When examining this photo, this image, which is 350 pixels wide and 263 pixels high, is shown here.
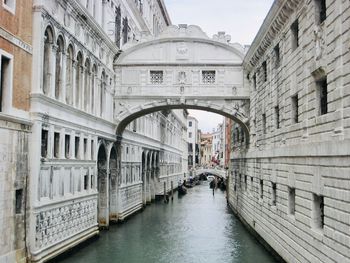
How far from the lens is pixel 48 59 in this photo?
12.0 metres

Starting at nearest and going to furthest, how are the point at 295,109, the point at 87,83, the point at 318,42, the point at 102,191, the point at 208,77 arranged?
the point at 318,42
the point at 295,109
the point at 87,83
the point at 102,191
the point at 208,77

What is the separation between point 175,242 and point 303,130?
7492mm

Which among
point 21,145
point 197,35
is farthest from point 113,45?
point 21,145

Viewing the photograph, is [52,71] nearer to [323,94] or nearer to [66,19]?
[66,19]

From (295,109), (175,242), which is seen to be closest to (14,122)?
(295,109)

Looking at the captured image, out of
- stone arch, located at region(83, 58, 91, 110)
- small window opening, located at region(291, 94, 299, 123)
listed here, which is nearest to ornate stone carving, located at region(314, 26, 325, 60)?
small window opening, located at region(291, 94, 299, 123)

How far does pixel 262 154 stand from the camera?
15375 mm

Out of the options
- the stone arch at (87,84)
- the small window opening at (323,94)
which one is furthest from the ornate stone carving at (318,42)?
the stone arch at (87,84)

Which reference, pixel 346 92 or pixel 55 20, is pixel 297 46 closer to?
pixel 346 92

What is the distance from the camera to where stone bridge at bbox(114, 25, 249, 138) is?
727 inches

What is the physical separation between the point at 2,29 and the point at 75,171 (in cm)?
558

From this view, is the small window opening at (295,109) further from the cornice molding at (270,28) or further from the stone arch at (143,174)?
the stone arch at (143,174)

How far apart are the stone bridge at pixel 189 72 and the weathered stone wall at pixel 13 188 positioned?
8.36 m

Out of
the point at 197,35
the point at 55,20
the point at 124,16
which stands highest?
the point at 124,16
